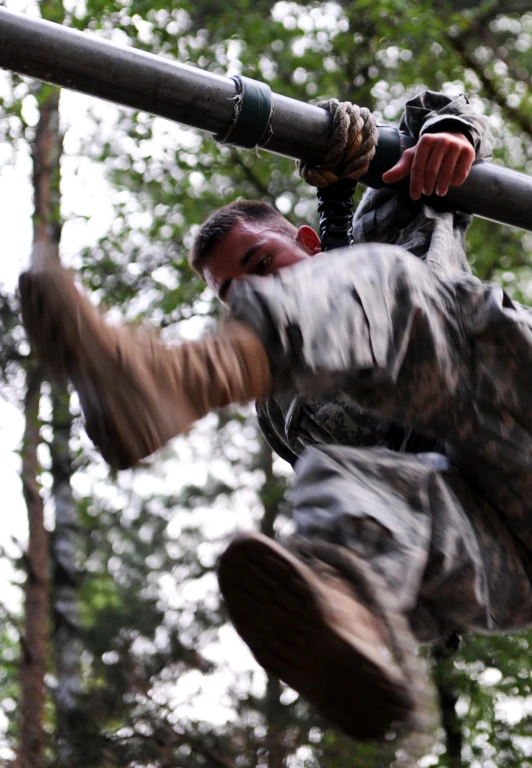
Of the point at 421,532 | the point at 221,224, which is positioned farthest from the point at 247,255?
the point at 421,532

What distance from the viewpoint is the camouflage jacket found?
2529 mm

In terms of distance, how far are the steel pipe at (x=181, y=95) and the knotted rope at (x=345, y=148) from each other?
1.0 inches

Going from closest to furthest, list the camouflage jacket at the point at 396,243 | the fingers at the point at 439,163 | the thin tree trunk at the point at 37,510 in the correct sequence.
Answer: the camouflage jacket at the point at 396,243 < the fingers at the point at 439,163 < the thin tree trunk at the point at 37,510

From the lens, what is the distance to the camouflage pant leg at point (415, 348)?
69.1 inches

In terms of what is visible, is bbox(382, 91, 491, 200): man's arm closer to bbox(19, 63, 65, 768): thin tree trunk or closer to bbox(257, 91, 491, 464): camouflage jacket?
bbox(257, 91, 491, 464): camouflage jacket

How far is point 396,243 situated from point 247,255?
430 millimetres

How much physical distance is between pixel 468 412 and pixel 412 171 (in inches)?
31.9

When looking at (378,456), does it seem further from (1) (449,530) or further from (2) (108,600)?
(2) (108,600)

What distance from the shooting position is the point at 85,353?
164 centimetres

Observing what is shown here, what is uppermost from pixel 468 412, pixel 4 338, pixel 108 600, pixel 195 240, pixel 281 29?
pixel 468 412

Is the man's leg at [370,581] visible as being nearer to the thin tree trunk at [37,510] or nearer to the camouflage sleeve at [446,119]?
the camouflage sleeve at [446,119]

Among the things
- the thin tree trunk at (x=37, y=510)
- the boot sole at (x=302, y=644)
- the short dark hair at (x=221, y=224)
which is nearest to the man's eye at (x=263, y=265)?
the short dark hair at (x=221, y=224)

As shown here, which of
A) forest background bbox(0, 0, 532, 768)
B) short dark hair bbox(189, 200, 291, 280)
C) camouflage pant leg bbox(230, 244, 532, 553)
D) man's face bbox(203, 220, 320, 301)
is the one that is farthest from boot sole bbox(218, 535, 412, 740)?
forest background bbox(0, 0, 532, 768)

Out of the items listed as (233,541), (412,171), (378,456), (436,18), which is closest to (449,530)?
(378,456)
